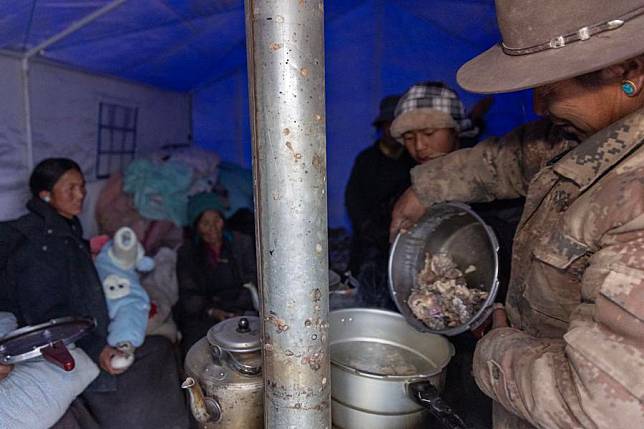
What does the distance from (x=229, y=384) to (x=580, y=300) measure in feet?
2.58

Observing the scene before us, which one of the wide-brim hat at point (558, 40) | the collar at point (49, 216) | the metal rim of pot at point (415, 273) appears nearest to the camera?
the wide-brim hat at point (558, 40)

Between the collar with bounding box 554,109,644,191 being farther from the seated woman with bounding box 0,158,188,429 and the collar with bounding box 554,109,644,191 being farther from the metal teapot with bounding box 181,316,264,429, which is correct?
the seated woman with bounding box 0,158,188,429

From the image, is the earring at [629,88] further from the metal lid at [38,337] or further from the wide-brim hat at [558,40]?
the metal lid at [38,337]

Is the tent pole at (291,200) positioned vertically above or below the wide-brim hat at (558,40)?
below

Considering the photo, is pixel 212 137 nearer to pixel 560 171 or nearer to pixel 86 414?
pixel 86 414

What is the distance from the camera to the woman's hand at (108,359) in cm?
220

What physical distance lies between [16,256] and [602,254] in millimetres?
2249

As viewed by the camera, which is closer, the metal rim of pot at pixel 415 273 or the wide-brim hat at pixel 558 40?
the wide-brim hat at pixel 558 40

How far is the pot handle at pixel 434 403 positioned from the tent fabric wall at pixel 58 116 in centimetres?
236

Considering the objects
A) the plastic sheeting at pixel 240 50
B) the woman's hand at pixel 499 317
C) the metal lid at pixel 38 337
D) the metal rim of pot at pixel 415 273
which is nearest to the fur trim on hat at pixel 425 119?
the metal rim of pot at pixel 415 273

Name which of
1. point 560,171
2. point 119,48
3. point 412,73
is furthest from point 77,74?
point 560,171

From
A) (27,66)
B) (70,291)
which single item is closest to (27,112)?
(27,66)

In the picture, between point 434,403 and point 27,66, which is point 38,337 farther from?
point 27,66

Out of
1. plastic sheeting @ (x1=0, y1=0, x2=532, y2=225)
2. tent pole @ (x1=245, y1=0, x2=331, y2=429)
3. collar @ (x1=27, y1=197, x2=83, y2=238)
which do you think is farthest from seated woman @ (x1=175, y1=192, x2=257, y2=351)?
tent pole @ (x1=245, y1=0, x2=331, y2=429)
